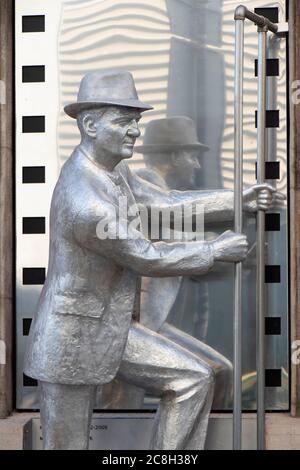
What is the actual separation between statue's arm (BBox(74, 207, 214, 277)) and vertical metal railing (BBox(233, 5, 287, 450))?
25cm

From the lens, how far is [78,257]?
6453mm

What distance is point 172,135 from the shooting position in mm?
7523

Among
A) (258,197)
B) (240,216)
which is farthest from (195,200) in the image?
(240,216)

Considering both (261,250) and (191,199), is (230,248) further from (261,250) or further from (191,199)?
(191,199)

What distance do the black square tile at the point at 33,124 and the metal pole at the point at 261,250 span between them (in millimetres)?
1412

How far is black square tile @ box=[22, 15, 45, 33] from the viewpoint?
763cm

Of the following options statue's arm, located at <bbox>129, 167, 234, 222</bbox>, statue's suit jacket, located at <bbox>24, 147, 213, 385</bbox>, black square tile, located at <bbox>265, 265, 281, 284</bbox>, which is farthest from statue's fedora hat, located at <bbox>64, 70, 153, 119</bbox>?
black square tile, located at <bbox>265, 265, 281, 284</bbox>

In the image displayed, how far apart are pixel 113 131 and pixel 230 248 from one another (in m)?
0.79

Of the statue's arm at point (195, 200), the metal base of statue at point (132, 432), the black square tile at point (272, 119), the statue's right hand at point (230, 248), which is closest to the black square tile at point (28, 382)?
the metal base of statue at point (132, 432)

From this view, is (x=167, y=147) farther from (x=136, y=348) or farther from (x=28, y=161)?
(x=136, y=348)

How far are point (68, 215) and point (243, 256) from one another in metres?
0.87

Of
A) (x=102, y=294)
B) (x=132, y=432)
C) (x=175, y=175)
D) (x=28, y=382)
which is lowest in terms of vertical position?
(x=132, y=432)

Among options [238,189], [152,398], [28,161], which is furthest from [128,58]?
[152,398]
